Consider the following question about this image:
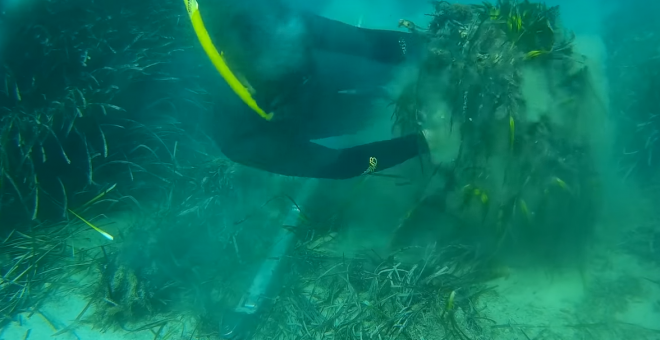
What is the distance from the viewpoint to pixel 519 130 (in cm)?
254

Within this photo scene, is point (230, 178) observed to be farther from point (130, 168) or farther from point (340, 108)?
point (340, 108)

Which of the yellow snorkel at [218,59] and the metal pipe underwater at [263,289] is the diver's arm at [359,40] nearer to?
the yellow snorkel at [218,59]

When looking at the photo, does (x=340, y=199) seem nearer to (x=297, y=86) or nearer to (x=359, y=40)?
(x=297, y=86)

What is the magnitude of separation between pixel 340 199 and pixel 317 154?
24.2 inches

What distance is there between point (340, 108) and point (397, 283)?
5.02ft

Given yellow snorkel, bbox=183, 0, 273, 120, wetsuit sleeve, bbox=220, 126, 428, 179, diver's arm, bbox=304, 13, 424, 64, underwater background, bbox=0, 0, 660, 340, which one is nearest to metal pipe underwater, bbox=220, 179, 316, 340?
underwater background, bbox=0, 0, 660, 340

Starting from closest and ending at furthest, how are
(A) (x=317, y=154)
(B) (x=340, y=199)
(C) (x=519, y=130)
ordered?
(C) (x=519, y=130)
(A) (x=317, y=154)
(B) (x=340, y=199)

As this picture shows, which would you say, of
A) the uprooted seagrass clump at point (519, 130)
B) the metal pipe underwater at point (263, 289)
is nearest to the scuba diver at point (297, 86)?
the uprooted seagrass clump at point (519, 130)

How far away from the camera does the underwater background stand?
258 centimetres

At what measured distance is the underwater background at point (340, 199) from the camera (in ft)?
8.48

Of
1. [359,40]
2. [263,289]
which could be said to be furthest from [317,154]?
[359,40]

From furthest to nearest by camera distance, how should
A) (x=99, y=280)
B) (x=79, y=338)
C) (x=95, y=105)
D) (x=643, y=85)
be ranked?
(x=643, y=85), (x=95, y=105), (x=99, y=280), (x=79, y=338)

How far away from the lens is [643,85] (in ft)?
11.9

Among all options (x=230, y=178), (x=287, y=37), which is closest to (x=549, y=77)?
(x=287, y=37)
